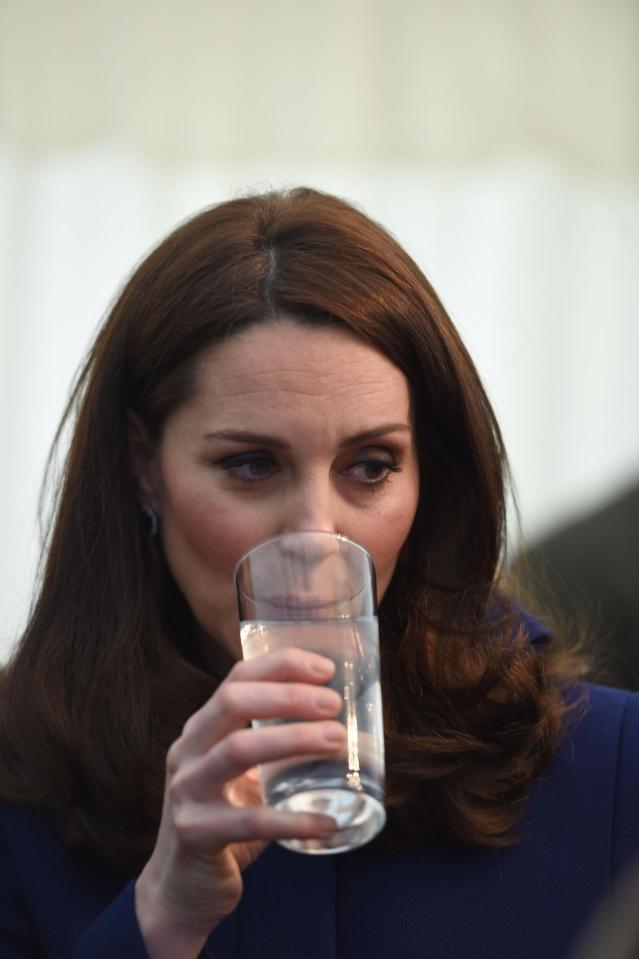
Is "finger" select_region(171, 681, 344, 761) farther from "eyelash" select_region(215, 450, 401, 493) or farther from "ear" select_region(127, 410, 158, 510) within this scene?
"ear" select_region(127, 410, 158, 510)

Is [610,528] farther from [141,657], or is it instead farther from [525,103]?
[141,657]

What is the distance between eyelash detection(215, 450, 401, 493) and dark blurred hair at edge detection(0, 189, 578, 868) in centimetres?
15

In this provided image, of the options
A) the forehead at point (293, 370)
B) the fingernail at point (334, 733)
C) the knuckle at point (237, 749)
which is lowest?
the knuckle at point (237, 749)

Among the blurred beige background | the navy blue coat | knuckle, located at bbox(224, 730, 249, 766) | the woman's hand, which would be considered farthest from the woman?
the blurred beige background

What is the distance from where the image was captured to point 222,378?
217 cm

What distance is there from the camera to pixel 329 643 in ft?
4.79

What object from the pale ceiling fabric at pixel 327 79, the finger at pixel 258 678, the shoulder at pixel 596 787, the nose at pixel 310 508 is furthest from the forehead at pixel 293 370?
the pale ceiling fabric at pixel 327 79

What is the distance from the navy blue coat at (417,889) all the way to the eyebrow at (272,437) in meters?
0.59

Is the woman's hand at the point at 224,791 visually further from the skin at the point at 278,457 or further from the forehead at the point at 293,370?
the forehead at the point at 293,370

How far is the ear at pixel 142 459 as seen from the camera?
7.91ft

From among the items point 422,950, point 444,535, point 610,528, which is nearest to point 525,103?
point 610,528

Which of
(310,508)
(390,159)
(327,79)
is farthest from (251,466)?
(327,79)

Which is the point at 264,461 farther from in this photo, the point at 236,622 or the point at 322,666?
the point at 322,666

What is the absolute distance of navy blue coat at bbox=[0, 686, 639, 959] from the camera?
2.06 meters
